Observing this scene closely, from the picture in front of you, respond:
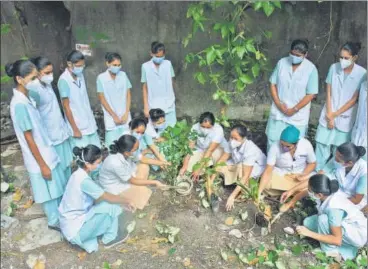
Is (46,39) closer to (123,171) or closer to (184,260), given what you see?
(123,171)

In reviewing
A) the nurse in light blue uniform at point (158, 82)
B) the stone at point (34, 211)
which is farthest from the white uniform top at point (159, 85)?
the stone at point (34, 211)

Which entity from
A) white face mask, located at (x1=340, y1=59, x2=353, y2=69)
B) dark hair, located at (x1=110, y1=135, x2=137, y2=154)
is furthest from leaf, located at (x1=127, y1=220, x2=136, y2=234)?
white face mask, located at (x1=340, y1=59, x2=353, y2=69)

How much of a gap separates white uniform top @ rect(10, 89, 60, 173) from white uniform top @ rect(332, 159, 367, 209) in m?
2.82

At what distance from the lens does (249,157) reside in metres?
4.17

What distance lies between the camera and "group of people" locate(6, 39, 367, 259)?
3.42m

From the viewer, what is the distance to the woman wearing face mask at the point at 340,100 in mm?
4078

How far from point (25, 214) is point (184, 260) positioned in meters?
1.95

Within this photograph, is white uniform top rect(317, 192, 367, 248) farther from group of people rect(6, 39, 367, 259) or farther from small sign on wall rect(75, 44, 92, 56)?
small sign on wall rect(75, 44, 92, 56)

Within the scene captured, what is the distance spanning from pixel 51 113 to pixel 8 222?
127 cm

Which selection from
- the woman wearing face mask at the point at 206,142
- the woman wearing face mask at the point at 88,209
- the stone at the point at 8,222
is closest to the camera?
the woman wearing face mask at the point at 88,209

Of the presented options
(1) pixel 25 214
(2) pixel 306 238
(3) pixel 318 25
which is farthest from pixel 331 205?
(1) pixel 25 214

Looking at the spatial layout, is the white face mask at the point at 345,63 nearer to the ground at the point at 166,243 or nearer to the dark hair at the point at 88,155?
the ground at the point at 166,243

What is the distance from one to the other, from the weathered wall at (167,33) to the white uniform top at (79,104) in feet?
4.97

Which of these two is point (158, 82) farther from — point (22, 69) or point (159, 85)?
point (22, 69)
